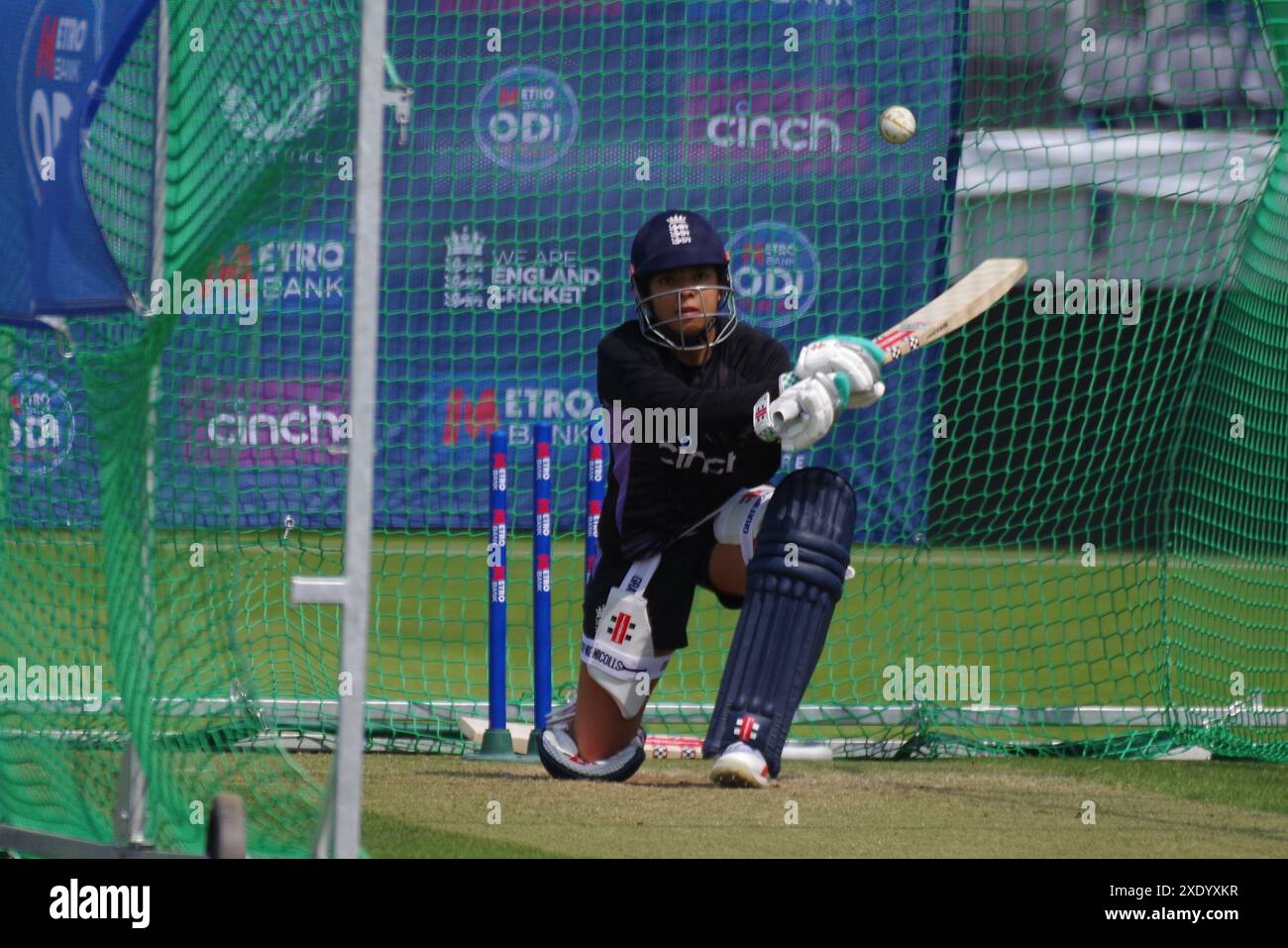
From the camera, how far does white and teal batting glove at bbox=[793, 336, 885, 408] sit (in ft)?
14.7

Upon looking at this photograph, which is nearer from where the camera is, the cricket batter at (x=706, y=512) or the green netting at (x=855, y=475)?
the green netting at (x=855, y=475)

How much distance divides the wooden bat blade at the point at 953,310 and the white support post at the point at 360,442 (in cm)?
187

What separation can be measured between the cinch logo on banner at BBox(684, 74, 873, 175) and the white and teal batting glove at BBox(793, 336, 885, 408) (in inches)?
200

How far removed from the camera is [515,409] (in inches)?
432

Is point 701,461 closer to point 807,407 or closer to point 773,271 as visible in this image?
point 807,407

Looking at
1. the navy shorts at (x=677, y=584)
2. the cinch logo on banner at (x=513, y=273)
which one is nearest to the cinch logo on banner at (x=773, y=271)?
the cinch logo on banner at (x=513, y=273)

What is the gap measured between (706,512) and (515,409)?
5.96m

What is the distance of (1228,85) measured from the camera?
7.70m

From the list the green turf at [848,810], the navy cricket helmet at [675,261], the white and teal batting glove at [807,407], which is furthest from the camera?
the navy cricket helmet at [675,261]

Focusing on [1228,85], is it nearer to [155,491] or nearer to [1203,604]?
[1203,604]

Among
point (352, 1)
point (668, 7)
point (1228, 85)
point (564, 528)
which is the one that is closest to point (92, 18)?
point (352, 1)

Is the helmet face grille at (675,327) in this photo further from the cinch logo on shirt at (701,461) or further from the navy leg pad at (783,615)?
the navy leg pad at (783,615)

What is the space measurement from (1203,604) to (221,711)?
165 inches

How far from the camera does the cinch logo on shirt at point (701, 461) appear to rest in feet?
16.6
